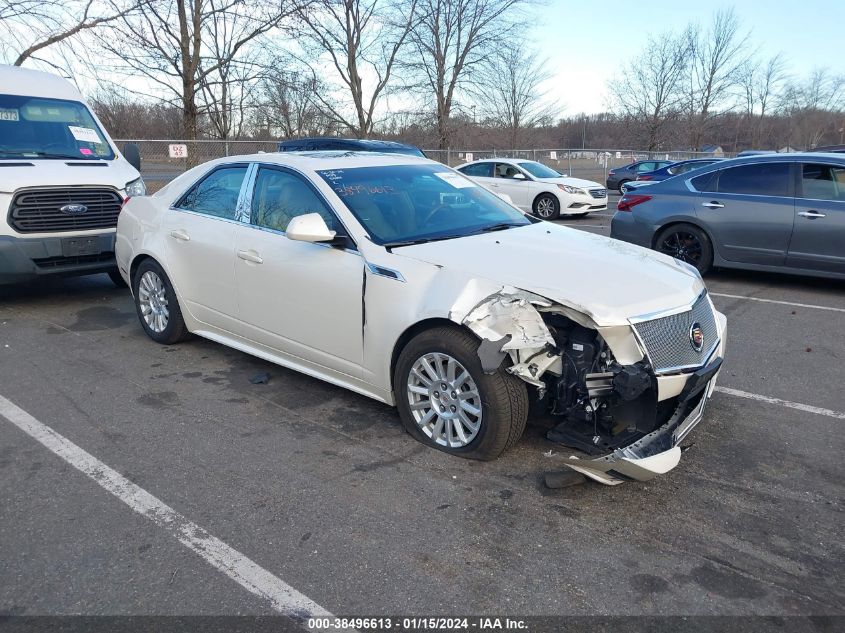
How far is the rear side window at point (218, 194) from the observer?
Answer: 497 cm

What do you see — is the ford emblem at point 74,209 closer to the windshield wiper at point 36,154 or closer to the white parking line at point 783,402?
the windshield wiper at point 36,154

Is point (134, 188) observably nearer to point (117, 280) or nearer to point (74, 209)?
point (74, 209)

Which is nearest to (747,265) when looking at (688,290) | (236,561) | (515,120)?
(688,290)

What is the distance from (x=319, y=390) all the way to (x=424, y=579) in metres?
2.20

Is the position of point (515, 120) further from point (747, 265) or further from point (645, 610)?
point (645, 610)

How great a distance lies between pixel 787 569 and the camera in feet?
9.12

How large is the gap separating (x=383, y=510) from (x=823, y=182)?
6959mm

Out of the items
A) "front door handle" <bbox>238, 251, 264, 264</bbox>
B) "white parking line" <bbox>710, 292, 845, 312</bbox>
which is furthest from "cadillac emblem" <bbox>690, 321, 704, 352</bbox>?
"white parking line" <bbox>710, 292, 845, 312</bbox>

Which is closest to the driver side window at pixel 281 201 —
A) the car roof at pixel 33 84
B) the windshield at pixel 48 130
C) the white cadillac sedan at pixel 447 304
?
the white cadillac sedan at pixel 447 304

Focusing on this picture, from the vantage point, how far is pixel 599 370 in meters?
3.33

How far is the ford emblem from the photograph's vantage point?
22.3 ft

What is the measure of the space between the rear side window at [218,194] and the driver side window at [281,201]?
241 mm

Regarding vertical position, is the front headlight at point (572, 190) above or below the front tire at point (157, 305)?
above

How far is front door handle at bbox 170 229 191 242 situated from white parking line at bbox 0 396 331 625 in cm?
176
